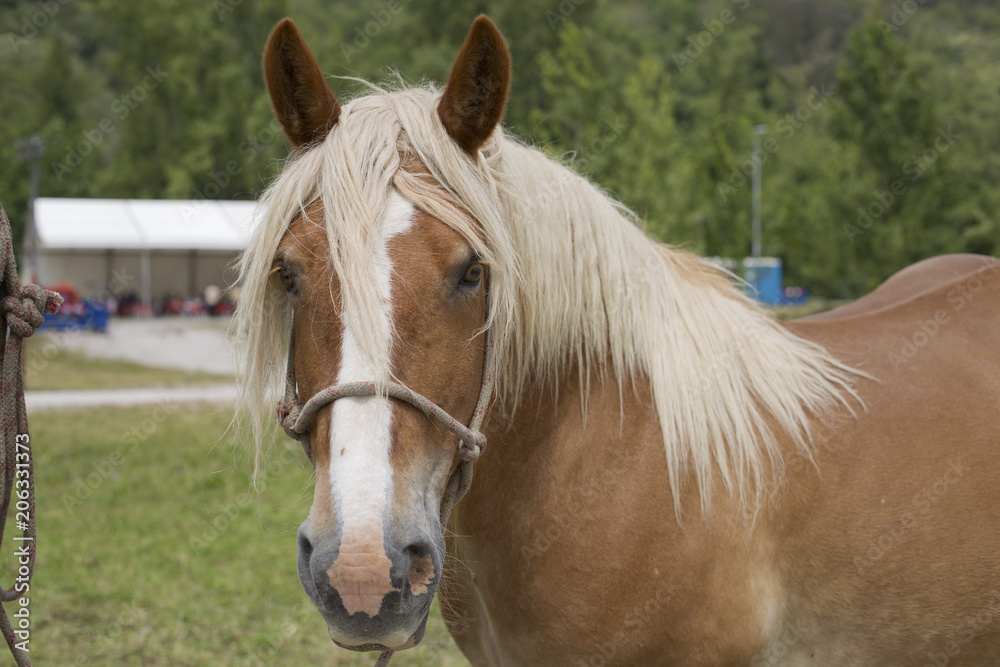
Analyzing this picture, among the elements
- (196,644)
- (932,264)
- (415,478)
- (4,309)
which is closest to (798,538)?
(415,478)

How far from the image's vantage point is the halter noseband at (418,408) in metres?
1.56

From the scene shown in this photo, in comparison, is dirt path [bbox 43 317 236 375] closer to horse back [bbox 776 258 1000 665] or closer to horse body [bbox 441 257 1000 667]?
horse body [bbox 441 257 1000 667]

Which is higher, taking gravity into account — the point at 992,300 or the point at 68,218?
the point at 992,300

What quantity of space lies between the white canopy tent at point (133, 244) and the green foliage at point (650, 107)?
1905 mm

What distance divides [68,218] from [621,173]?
2317cm

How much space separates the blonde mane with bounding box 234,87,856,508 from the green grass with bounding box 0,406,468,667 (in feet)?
2.43

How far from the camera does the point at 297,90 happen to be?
1940mm

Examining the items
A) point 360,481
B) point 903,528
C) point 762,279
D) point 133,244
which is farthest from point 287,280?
point 133,244

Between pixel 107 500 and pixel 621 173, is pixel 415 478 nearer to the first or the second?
pixel 107 500

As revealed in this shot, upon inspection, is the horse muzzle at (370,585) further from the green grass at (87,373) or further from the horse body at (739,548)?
the green grass at (87,373)

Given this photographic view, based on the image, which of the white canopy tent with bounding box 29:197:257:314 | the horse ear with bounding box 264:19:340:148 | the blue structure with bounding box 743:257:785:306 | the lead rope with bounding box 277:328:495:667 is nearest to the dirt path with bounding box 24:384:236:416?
the blue structure with bounding box 743:257:785:306

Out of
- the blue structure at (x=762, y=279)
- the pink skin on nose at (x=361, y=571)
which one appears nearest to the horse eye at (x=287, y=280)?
the pink skin on nose at (x=361, y=571)

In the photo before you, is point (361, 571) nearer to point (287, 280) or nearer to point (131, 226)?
point (287, 280)

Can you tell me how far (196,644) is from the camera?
14.5 ft
